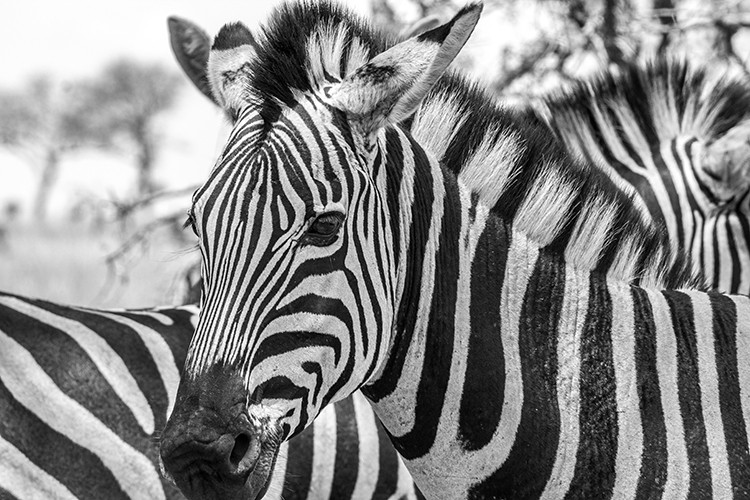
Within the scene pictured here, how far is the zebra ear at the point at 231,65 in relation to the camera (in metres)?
3.23

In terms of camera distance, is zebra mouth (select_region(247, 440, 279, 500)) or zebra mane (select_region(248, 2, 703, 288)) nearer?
zebra mouth (select_region(247, 440, 279, 500))

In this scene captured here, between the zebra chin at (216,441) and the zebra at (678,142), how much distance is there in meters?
3.42

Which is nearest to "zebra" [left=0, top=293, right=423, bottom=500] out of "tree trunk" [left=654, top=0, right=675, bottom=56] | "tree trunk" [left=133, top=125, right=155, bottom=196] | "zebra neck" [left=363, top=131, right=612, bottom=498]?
"zebra neck" [left=363, top=131, right=612, bottom=498]

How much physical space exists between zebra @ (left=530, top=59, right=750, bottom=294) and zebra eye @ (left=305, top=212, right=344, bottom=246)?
3.03 metres

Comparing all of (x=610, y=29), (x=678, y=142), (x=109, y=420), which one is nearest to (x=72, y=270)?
(x=610, y=29)

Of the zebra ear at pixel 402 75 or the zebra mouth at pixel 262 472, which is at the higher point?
the zebra ear at pixel 402 75

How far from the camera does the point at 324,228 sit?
2.79m

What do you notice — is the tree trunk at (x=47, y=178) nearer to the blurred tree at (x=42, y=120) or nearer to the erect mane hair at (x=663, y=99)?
the blurred tree at (x=42, y=120)

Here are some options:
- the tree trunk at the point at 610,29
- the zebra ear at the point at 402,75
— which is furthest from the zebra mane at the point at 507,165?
the tree trunk at the point at 610,29

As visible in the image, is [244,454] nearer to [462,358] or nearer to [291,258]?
[291,258]

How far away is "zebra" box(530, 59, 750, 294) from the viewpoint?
5.58 m

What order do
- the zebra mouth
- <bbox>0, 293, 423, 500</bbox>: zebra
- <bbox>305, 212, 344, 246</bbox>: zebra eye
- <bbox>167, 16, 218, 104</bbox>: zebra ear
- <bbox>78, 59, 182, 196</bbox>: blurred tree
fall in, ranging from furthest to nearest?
<bbox>78, 59, 182, 196</bbox>: blurred tree → <bbox>167, 16, 218, 104</bbox>: zebra ear → <bbox>0, 293, 423, 500</bbox>: zebra → <bbox>305, 212, 344, 246</bbox>: zebra eye → the zebra mouth

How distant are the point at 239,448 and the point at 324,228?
0.68m

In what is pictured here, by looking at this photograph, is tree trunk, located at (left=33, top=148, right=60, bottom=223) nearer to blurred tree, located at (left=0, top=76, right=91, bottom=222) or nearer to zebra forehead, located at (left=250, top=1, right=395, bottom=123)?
blurred tree, located at (left=0, top=76, right=91, bottom=222)
